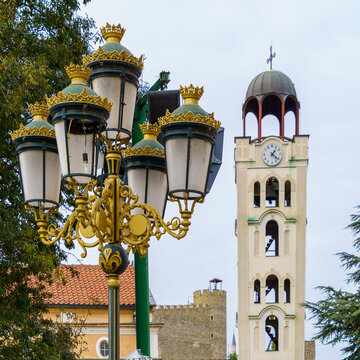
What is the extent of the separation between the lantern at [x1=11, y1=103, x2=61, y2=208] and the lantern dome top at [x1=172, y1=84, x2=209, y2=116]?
1.01 m

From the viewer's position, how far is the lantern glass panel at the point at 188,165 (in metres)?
6.12

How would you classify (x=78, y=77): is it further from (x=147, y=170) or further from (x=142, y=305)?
(x=142, y=305)

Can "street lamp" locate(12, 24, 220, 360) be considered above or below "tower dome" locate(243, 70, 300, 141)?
below

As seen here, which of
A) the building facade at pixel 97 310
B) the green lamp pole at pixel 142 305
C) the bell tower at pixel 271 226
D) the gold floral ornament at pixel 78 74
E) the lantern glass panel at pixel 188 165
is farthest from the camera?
the bell tower at pixel 271 226

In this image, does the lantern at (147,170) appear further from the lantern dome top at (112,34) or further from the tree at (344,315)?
the tree at (344,315)

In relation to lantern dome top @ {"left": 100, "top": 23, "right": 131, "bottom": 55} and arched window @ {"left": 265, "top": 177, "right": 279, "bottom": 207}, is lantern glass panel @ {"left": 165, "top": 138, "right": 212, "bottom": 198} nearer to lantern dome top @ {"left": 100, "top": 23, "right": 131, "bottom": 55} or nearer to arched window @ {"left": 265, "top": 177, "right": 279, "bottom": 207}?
lantern dome top @ {"left": 100, "top": 23, "right": 131, "bottom": 55}

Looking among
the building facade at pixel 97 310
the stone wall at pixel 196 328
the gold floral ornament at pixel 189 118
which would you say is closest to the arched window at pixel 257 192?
the building facade at pixel 97 310

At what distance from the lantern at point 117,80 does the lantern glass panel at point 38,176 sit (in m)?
0.48

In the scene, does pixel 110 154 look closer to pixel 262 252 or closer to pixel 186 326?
pixel 262 252

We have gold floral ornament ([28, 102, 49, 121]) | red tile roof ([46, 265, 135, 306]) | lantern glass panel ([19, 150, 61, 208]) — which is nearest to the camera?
lantern glass panel ([19, 150, 61, 208])

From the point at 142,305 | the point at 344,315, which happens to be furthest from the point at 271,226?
the point at 142,305

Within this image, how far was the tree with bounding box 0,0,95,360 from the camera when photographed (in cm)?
1266

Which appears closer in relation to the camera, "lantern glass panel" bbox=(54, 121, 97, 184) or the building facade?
"lantern glass panel" bbox=(54, 121, 97, 184)

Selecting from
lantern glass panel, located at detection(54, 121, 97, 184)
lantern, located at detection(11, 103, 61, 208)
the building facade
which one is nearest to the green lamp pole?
lantern, located at detection(11, 103, 61, 208)
